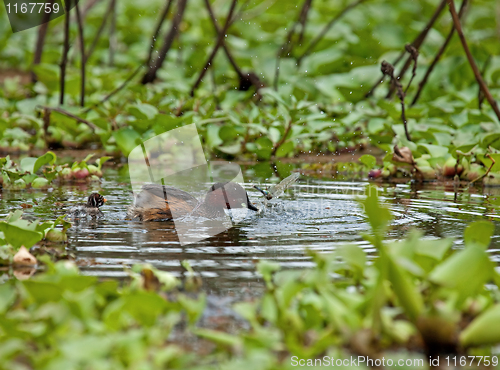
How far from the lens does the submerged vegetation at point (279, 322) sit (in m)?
1.45

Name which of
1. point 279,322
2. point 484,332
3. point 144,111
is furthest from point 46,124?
point 484,332

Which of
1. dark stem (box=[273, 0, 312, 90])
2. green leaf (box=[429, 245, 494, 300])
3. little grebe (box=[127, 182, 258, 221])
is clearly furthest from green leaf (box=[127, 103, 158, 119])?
green leaf (box=[429, 245, 494, 300])

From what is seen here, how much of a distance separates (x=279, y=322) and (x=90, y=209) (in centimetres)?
186

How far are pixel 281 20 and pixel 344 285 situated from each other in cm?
931

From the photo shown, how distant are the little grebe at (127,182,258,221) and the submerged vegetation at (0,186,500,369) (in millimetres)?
1507

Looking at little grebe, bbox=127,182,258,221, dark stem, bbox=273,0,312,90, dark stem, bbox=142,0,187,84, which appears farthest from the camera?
dark stem, bbox=273,0,312,90

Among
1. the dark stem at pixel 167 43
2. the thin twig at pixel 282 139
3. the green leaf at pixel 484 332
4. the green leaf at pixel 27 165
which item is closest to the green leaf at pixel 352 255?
the green leaf at pixel 484 332

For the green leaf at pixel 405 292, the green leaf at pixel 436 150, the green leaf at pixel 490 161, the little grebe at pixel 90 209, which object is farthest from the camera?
the green leaf at pixel 436 150

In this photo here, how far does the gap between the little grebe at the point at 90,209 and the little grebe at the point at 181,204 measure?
171mm

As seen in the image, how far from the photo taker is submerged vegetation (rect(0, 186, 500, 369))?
1453mm

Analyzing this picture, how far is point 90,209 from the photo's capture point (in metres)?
3.24

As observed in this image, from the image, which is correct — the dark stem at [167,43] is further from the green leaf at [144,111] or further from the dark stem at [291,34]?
the green leaf at [144,111]

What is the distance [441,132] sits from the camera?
528 cm

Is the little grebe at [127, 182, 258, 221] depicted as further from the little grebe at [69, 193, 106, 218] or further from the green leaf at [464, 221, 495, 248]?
the green leaf at [464, 221, 495, 248]
